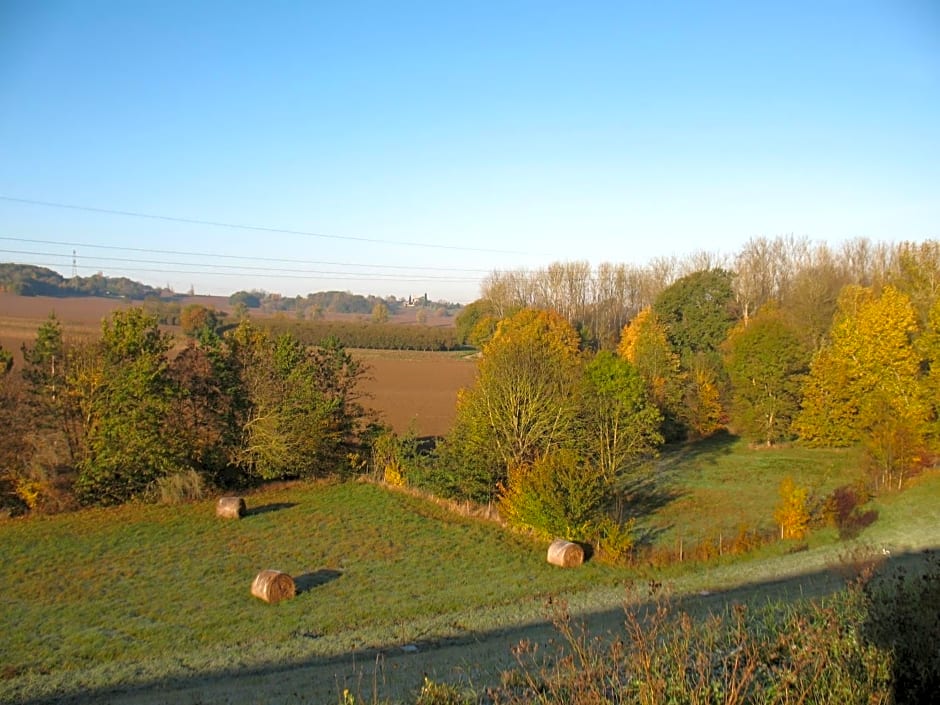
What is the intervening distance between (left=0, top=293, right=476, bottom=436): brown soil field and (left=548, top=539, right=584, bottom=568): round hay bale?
17.2 metres

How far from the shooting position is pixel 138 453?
26625mm

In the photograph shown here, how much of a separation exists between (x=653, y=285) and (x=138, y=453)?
6020 cm

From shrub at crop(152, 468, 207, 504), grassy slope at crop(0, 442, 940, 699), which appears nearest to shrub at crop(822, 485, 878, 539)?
grassy slope at crop(0, 442, 940, 699)

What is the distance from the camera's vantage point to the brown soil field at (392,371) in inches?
1647

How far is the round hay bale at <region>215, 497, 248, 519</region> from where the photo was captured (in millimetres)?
24219

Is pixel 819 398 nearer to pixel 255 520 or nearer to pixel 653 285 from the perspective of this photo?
pixel 255 520

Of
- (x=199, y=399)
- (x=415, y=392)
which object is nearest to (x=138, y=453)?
(x=199, y=399)

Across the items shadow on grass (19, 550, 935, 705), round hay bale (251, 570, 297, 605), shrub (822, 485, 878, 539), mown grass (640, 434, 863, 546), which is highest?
shadow on grass (19, 550, 935, 705)

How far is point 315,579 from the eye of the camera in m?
17.7

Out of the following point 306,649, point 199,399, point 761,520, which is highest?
point 199,399

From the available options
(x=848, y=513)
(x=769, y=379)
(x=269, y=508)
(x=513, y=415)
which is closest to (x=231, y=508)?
(x=269, y=508)

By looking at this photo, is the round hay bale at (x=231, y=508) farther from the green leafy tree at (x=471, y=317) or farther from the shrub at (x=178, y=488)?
the green leafy tree at (x=471, y=317)

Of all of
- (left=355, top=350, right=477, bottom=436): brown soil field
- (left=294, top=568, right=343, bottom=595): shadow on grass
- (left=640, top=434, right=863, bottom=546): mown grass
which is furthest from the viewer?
(left=355, top=350, right=477, bottom=436): brown soil field

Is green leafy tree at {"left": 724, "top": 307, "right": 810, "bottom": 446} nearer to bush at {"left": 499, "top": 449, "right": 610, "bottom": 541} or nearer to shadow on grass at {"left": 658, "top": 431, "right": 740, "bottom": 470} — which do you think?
shadow on grass at {"left": 658, "top": 431, "right": 740, "bottom": 470}
